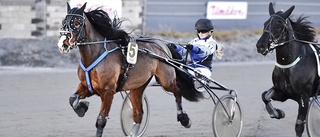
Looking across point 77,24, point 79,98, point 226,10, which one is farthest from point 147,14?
point 77,24

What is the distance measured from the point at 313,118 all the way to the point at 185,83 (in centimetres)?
135

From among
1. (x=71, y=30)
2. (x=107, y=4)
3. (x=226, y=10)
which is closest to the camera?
(x=71, y=30)

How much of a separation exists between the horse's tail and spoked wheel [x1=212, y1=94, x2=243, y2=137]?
0.35 m

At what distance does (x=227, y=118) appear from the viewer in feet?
26.9

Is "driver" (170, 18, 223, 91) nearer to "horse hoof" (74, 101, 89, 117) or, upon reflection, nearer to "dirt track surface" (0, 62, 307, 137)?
"dirt track surface" (0, 62, 307, 137)

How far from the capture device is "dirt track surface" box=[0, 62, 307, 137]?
8.73 metres

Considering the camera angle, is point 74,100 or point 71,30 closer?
point 71,30

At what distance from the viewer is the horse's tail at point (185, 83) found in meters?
8.23

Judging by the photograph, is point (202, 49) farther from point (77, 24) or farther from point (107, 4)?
point (107, 4)

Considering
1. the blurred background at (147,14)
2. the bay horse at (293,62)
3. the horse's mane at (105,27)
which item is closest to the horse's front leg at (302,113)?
the bay horse at (293,62)

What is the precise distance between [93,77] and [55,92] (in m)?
4.39

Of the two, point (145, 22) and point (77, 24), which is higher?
point (77, 24)

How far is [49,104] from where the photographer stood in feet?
34.2

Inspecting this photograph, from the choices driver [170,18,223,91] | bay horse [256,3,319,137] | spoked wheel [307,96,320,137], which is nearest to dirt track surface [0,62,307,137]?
spoked wheel [307,96,320,137]
